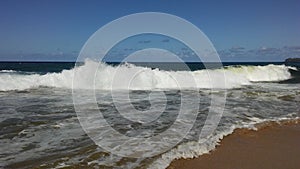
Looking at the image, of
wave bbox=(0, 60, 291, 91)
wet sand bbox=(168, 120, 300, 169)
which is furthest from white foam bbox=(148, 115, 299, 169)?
wave bbox=(0, 60, 291, 91)

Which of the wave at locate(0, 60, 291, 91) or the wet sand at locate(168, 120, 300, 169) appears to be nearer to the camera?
the wet sand at locate(168, 120, 300, 169)

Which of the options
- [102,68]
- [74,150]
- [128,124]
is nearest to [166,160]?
[74,150]

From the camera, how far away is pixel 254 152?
5.91 metres

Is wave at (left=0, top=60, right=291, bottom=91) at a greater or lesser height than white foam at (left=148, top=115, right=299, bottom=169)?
greater

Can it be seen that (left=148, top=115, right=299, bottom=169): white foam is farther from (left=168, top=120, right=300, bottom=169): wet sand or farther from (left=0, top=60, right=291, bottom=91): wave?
(left=0, top=60, right=291, bottom=91): wave

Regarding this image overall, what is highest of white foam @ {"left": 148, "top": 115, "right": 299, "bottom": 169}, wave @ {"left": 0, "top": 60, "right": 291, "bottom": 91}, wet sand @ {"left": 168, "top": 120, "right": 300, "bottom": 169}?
wave @ {"left": 0, "top": 60, "right": 291, "bottom": 91}

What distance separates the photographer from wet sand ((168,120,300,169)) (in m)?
5.16

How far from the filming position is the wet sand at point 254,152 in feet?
16.9

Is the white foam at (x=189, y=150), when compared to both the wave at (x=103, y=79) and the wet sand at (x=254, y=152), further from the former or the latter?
the wave at (x=103, y=79)

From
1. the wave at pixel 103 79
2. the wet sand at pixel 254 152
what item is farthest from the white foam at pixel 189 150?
the wave at pixel 103 79

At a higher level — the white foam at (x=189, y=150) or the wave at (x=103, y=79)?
the wave at (x=103, y=79)

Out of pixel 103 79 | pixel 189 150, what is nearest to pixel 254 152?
pixel 189 150

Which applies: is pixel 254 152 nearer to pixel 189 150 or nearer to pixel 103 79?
pixel 189 150

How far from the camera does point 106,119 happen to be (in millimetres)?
8656
